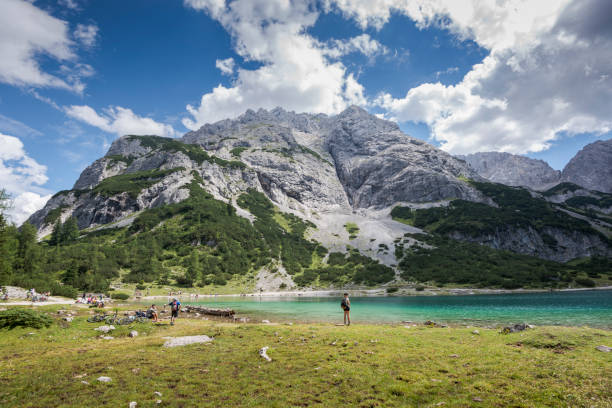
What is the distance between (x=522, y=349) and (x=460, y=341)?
162 inches

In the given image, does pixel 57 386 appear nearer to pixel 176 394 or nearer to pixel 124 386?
pixel 124 386

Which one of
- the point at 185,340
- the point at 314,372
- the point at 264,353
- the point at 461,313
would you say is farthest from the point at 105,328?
the point at 461,313

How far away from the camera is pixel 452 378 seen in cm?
1069

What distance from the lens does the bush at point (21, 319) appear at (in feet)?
62.7

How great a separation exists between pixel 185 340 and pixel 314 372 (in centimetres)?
1131

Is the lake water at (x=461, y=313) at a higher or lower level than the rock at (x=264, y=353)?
lower

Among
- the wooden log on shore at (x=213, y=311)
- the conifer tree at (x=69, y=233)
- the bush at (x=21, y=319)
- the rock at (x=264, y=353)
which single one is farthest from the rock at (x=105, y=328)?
the conifer tree at (x=69, y=233)

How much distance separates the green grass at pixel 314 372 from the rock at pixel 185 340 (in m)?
0.79

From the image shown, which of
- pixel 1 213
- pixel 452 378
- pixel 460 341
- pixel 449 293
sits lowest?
pixel 449 293

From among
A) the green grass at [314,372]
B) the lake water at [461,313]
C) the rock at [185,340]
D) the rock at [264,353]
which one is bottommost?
the lake water at [461,313]

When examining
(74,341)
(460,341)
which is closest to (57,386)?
(74,341)

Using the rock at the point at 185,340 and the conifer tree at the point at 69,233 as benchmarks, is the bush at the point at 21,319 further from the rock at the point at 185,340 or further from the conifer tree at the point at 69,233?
the conifer tree at the point at 69,233

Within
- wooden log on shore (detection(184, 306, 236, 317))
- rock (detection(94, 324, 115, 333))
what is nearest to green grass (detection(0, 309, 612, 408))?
rock (detection(94, 324, 115, 333))

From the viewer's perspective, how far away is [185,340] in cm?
1892
